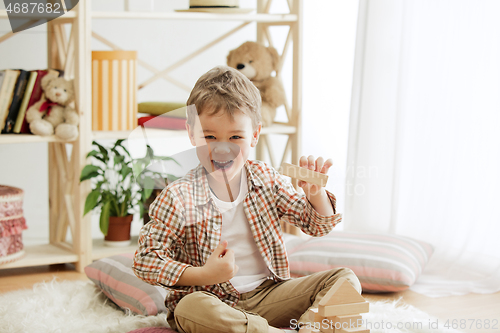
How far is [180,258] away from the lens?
99 centimetres

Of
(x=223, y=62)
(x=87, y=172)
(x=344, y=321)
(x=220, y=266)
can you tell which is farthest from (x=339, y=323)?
(x=223, y=62)

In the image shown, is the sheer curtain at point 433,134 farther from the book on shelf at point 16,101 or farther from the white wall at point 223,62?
the book on shelf at point 16,101

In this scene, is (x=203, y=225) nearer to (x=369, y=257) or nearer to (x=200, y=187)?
(x=200, y=187)

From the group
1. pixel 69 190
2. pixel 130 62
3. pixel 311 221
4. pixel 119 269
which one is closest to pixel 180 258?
pixel 311 221

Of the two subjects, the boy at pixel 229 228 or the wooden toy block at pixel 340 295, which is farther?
the boy at pixel 229 228

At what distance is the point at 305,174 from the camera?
2.79 ft

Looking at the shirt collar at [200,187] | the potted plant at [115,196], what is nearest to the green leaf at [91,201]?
the potted plant at [115,196]

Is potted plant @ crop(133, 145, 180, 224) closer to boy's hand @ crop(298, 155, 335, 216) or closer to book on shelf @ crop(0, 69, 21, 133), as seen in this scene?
boy's hand @ crop(298, 155, 335, 216)

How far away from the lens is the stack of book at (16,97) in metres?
1.67

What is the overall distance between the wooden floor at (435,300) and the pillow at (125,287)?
8.3 inches

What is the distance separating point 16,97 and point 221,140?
40.3 inches

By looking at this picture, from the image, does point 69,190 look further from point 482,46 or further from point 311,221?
point 482,46

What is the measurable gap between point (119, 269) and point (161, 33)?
3.40 ft

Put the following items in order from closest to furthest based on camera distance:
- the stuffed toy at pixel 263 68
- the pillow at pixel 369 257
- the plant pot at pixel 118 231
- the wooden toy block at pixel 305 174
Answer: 1. the wooden toy block at pixel 305 174
2. the pillow at pixel 369 257
3. the plant pot at pixel 118 231
4. the stuffed toy at pixel 263 68
